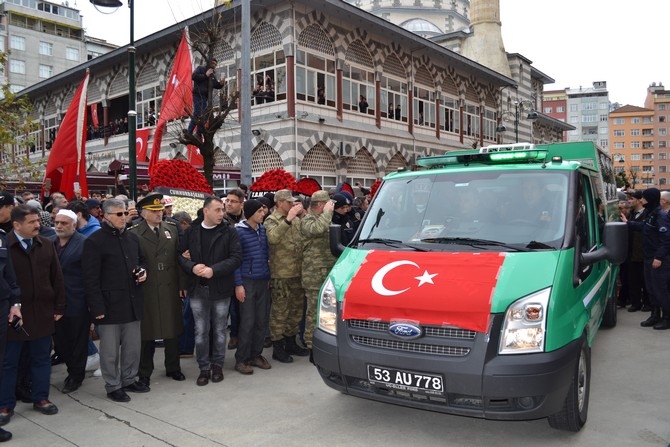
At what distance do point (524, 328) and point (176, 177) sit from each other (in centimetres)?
694

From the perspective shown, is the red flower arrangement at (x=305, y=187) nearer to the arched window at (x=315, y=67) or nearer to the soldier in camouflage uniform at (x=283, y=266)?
the soldier in camouflage uniform at (x=283, y=266)

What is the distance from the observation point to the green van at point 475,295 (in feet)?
12.1

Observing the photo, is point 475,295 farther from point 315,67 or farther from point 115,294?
point 315,67

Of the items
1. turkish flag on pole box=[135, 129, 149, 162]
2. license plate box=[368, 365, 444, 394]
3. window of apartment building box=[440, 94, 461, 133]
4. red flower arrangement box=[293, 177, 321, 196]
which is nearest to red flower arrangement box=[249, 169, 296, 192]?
red flower arrangement box=[293, 177, 321, 196]

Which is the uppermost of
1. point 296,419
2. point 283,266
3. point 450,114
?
point 450,114

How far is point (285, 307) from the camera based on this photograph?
6.57m

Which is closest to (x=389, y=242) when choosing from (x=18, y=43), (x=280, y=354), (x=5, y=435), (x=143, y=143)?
(x=280, y=354)

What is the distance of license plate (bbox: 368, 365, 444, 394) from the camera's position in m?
3.75

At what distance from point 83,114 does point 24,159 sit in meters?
2.16

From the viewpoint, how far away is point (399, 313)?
3926 mm

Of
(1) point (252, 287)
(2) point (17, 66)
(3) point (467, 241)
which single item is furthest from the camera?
(2) point (17, 66)

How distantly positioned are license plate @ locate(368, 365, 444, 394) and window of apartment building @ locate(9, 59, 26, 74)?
7157 cm

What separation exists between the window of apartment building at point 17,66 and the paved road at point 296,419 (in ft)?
227

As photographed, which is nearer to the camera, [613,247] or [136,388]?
[613,247]
